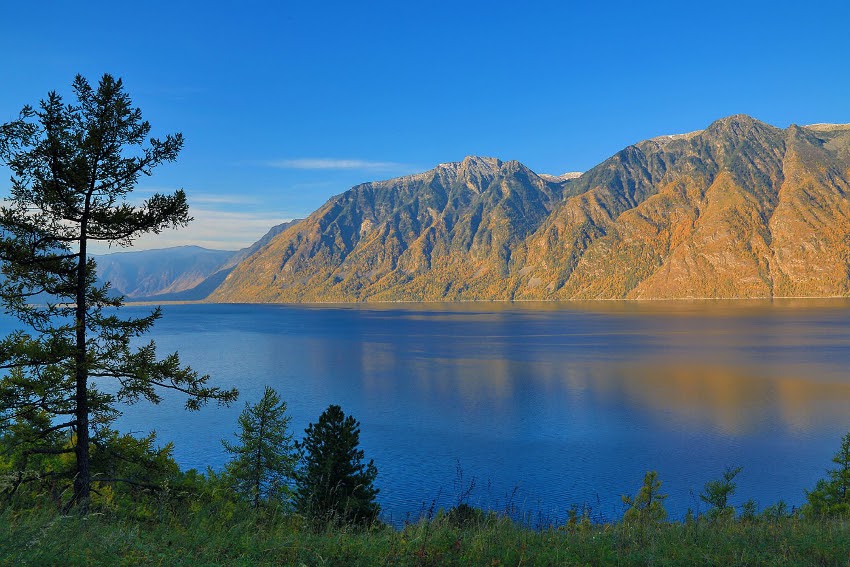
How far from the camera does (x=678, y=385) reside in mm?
106438

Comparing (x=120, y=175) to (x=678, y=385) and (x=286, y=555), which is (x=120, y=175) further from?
(x=678, y=385)

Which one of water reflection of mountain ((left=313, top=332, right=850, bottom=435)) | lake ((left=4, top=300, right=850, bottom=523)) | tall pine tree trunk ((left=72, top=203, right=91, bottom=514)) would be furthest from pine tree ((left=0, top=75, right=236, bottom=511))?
water reflection of mountain ((left=313, top=332, right=850, bottom=435))

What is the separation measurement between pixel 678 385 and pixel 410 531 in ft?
359

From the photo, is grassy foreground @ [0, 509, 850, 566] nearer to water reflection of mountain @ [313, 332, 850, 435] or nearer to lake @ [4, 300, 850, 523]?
lake @ [4, 300, 850, 523]

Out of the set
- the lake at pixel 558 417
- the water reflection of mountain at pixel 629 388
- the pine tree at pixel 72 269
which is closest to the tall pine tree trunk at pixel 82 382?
the pine tree at pixel 72 269

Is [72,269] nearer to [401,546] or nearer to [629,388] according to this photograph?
[401,546]

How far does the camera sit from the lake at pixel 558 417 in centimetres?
5450

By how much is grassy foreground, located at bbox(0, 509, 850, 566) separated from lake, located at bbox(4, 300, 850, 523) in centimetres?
287

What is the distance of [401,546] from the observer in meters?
9.53

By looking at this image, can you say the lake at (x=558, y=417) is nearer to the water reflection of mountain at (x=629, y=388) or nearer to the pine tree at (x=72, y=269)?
the water reflection of mountain at (x=629, y=388)

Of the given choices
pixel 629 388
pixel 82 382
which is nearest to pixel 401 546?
pixel 82 382

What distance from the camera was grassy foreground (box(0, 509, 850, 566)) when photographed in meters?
8.47

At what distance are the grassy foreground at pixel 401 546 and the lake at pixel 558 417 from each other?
2.87m

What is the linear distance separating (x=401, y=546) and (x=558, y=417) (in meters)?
78.6
